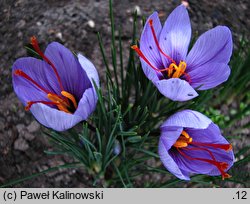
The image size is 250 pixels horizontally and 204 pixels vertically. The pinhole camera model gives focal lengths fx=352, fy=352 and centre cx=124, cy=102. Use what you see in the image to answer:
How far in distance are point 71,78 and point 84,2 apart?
0.90m

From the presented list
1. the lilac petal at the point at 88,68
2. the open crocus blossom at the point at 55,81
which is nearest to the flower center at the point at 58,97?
the open crocus blossom at the point at 55,81

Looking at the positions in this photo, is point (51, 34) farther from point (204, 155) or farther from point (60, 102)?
point (204, 155)

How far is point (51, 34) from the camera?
155 cm

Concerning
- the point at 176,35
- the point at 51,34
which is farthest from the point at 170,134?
the point at 51,34

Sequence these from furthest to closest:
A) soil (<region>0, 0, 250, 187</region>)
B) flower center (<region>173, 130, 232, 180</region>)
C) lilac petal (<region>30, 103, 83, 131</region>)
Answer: soil (<region>0, 0, 250, 187</region>) < flower center (<region>173, 130, 232, 180</region>) < lilac petal (<region>30, 103, 83, 131</region>)

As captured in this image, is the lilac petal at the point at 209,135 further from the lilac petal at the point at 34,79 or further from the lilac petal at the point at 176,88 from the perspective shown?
the lilac petal at the point at 34,79

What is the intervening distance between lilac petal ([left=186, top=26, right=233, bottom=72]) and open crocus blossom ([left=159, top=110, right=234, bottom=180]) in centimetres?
17

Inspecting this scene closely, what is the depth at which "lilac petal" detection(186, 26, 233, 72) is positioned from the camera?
33.5 inches

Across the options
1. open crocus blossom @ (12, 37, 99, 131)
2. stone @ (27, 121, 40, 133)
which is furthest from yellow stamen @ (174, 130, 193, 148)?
stone @ (27, 121, 40, 133)

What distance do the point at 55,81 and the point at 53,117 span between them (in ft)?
0.57

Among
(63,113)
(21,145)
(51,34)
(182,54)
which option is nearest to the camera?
(63,113)

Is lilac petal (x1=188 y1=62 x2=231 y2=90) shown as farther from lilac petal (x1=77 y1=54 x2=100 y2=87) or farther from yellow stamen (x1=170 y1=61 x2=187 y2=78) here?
lilac petal (x1=77 y1=54 x2=100 y2=87)

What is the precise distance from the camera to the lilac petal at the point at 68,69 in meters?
0.83
